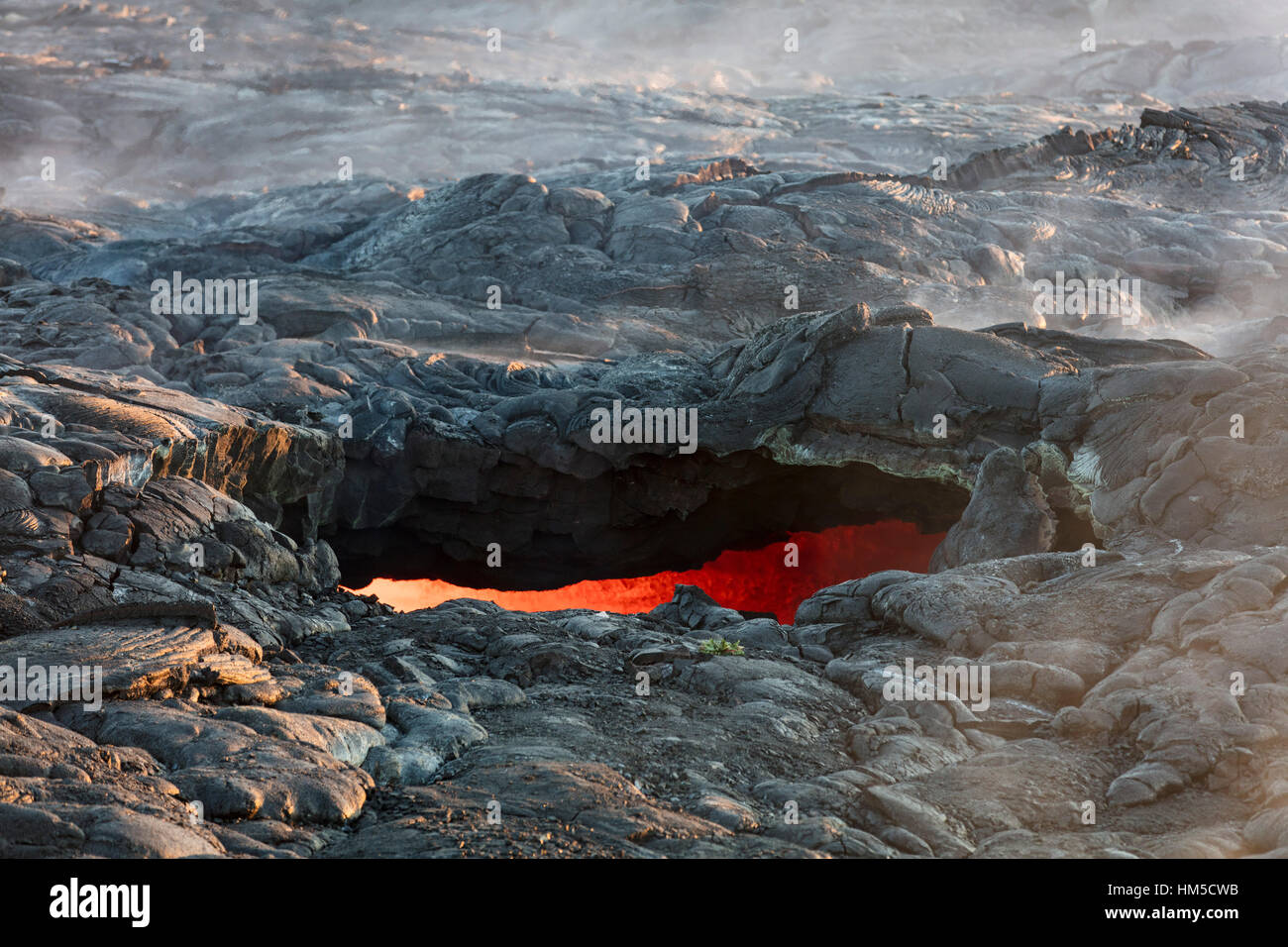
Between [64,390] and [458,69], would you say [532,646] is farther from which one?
[458,69]

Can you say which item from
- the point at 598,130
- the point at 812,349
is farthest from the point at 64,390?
the point at 598,130

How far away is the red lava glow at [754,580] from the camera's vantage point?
82.9 feet

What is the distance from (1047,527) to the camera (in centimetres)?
1639

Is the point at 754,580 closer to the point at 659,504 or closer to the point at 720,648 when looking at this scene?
the point at 659,504

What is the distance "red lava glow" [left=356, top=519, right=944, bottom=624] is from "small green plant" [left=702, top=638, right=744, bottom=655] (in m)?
12.5

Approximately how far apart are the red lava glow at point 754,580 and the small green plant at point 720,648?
12.5 metres

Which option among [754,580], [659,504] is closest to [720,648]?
[659,504]

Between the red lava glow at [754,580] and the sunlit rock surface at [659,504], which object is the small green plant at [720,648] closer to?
the sunlit rock surface at [659,504]

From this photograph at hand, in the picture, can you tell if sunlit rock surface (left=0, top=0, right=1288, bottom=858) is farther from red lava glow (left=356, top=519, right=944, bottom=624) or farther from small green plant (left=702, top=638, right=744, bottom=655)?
red lava glow (left=356, top=519, right=944, bottom=624)

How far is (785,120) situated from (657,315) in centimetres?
4523

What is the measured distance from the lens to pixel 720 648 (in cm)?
1253

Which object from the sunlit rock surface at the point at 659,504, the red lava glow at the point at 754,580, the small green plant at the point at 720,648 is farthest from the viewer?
the red lava glow at the point at 754,580

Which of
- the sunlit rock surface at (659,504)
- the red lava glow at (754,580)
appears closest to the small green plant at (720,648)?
the sunlit rock surface at (659,504)

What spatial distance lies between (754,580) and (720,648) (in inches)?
582
